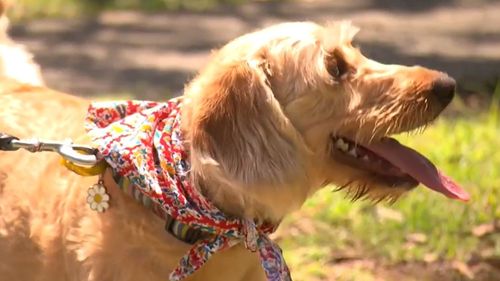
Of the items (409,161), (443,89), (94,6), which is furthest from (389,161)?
(94,6)

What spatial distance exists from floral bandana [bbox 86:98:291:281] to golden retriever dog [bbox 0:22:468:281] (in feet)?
0.19

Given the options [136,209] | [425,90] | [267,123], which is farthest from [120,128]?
[425,90]

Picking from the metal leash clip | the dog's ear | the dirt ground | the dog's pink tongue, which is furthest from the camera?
the dirt ground

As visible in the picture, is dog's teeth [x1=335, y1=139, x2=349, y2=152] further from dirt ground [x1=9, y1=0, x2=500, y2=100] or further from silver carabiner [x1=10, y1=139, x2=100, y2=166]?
dirt ground [x1=9, y1=0, x2=500, y2=100]

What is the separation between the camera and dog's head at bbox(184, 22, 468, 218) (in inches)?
133

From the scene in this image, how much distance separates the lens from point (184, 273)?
3.44 meters

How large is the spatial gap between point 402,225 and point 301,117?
2171mm

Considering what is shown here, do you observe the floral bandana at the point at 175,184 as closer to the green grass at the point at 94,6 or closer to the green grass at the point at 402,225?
the green grass at the point at 402,225

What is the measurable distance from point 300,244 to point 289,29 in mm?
2076

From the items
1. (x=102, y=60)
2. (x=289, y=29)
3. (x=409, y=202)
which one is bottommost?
(x=409, y=202)

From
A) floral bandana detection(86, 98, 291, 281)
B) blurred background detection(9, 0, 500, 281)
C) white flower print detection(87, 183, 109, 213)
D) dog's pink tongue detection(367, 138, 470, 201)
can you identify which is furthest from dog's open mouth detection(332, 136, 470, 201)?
blurred background detection(9, 0, 500, 281)

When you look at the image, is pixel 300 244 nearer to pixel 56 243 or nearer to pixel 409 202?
pixel 409 202

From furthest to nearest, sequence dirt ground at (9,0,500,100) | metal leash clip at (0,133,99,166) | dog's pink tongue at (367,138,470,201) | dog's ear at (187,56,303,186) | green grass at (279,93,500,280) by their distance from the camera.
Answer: dirt ground at (9,0,500,100) → green grass at (279,93,500,280) → dog's pink tongue at (367,138,470,201) → metal leash clip at (0,133,99,166) → dog's ear at (187,56,303,186)

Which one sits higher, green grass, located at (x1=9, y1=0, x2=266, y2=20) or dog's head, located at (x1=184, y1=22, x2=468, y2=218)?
green grass, located at (x1=9, y1=0, x2=266, y2=20)
